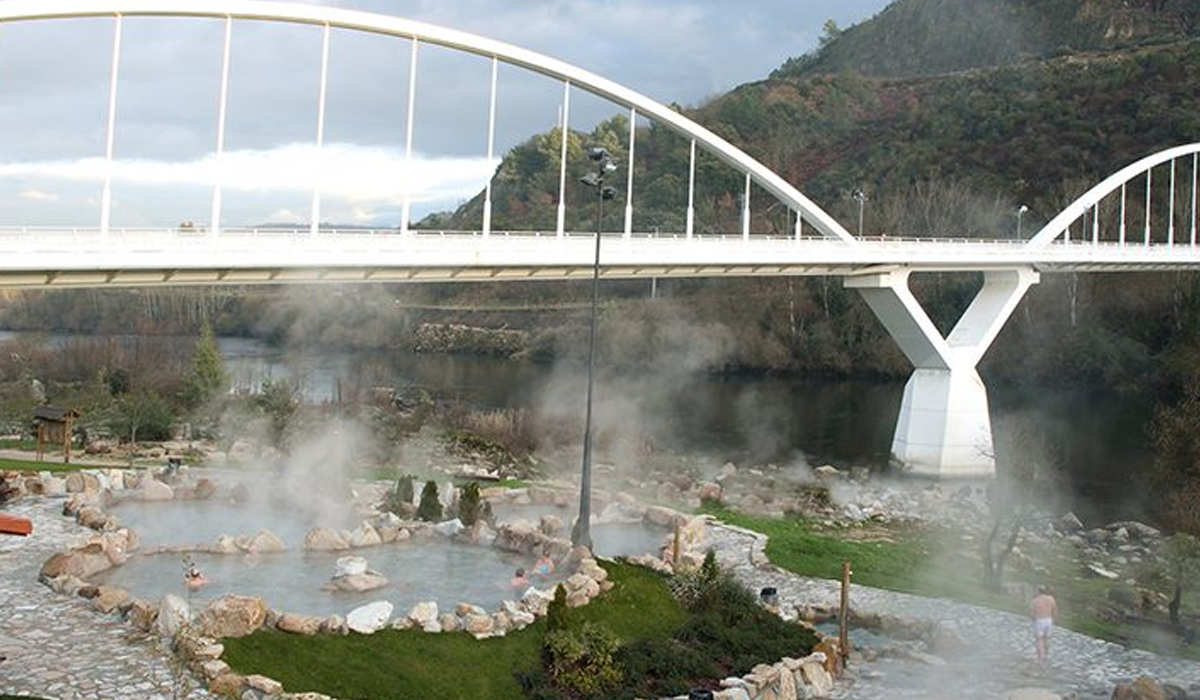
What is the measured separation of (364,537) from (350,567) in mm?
2253

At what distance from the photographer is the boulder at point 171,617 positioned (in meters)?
11.1

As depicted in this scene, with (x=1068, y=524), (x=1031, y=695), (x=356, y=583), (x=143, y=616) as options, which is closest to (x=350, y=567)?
(x=356, y=583)

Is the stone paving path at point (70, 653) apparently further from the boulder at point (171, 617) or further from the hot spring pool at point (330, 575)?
the hot spring pool at point (330, 575)

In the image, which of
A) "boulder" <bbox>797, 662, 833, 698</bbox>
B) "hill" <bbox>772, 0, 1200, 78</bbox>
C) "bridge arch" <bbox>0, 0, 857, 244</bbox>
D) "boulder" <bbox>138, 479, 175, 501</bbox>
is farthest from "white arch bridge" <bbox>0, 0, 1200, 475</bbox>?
"hill" <bbox>772, 0, 1200, 78</bbox>

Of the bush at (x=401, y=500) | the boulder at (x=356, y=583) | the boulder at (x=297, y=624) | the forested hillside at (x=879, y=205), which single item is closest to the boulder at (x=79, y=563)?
the boulder at (x=356, y=583)

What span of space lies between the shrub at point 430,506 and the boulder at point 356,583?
3973 millimetres

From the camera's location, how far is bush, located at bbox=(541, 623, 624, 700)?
11008 mm

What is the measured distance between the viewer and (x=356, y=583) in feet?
45.4

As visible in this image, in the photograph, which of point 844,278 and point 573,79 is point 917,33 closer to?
point 844,278

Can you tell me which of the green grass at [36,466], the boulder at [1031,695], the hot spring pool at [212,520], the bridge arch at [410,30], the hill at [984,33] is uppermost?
the hill at [984,33]

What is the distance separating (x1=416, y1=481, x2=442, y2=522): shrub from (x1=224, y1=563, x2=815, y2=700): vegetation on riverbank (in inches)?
224

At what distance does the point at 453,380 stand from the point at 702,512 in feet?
114

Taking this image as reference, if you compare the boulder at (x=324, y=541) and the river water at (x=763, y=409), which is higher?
the river water at (x=763, y=409)

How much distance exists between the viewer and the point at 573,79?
78.5ft
